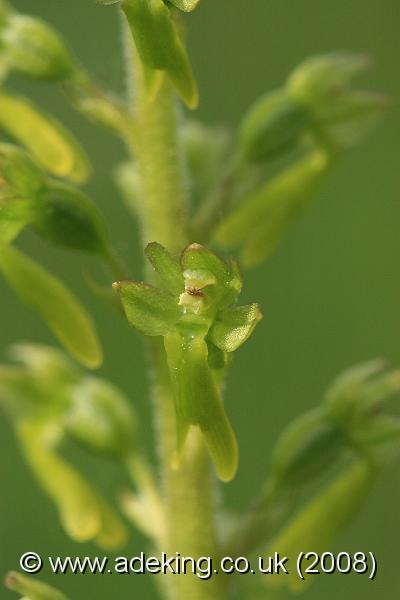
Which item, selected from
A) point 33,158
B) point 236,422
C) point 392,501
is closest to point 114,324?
point 236,422

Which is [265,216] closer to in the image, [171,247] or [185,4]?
[171,247]

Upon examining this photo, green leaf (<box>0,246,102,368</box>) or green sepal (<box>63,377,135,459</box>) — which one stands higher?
green leaf (<box>0,246,102,368</box>)

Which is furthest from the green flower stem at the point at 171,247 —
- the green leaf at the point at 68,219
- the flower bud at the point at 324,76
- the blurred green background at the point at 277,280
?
the blurred green background at the point at 277,280

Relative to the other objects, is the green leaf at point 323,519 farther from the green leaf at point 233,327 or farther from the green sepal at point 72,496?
the green leaf at point 233,327

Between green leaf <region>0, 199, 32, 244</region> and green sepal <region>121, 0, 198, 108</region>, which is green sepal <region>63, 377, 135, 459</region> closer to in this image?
Answer: green leaf <region>0, 199, 32, 244</region>

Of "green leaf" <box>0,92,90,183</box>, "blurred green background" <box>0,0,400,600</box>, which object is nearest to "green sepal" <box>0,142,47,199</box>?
"green leaf" <box>0,92,90,183</box>

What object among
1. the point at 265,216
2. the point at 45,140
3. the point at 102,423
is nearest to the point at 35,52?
the point at 45,140
